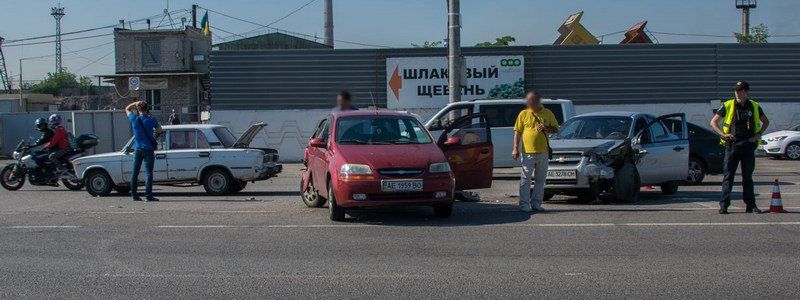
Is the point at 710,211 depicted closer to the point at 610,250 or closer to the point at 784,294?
the point at 610,250

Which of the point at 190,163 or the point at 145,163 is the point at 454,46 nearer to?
the point at 190,163

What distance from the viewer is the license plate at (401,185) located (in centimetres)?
1084

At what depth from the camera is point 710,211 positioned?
12.1 m

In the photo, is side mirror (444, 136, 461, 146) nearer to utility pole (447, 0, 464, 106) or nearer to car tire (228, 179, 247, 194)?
car tire (228, 179, 247, 194)

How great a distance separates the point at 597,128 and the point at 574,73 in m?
13.9

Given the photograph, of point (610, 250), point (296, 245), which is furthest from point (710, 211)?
point (296, 245)

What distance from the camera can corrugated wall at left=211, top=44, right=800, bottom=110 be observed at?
2791 centimetres

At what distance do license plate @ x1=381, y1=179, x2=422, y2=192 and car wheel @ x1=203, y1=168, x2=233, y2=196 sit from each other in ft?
21.0

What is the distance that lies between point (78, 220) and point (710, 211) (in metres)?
9.12

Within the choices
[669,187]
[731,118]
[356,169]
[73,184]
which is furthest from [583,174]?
[73,184]

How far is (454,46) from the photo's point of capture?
70.5 feet

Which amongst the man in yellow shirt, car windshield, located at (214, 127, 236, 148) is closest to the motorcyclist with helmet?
car windshield, located at (214, 127, 236, 148)

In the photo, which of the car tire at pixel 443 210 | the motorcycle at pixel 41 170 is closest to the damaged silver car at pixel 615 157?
the car tire at pixel 443 210

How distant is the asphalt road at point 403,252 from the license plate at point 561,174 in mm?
482
